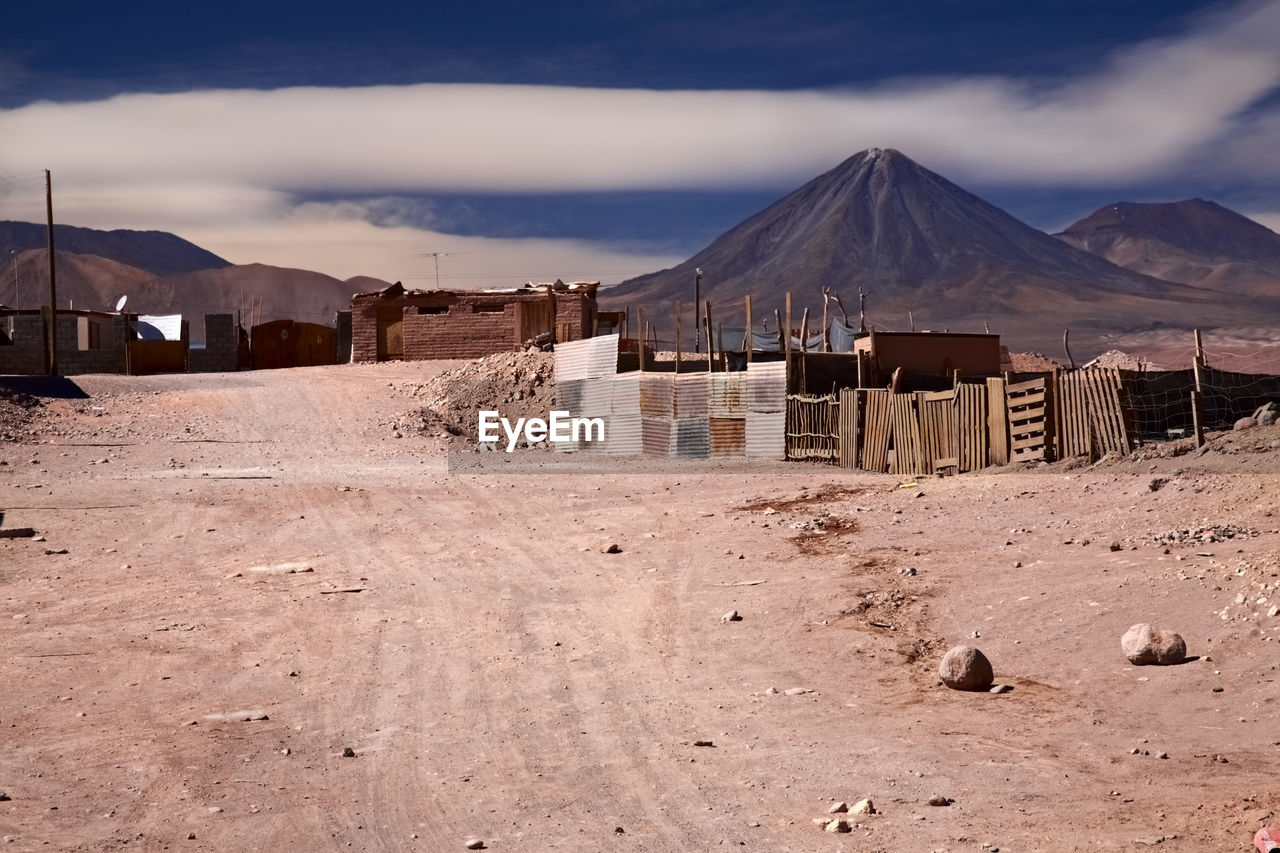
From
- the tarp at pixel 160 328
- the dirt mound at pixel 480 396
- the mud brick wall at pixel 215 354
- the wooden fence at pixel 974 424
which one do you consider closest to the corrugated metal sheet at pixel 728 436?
the wooden fence at pixel 974 424

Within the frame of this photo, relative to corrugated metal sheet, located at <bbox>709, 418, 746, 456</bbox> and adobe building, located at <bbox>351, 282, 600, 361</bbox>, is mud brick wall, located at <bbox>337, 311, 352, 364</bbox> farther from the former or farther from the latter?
corrugated metal sheet, located at <bbox>709, 418, 746, 456</bbox>

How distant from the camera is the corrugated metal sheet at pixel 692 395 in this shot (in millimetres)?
26453

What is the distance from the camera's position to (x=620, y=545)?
1476 cm

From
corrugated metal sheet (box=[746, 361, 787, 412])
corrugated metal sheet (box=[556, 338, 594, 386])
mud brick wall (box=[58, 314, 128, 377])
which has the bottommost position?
corrugated metal sheet (box=[746, 361, 787, 412])

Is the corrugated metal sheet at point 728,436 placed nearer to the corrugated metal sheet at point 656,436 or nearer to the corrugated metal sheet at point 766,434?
the corrugated metal sheet at point 766,434

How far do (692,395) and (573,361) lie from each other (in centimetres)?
509

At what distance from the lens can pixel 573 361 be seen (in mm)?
30938

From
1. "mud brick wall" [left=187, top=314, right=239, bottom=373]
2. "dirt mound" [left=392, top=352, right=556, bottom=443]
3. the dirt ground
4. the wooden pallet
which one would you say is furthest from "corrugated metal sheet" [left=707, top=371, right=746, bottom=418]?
"mud brick wall" [left=187, top=314, right=239, bottom=373]

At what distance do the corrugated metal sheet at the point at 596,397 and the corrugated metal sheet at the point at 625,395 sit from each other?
167 millimetres

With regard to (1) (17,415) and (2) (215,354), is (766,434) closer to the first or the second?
(1) (17,415)

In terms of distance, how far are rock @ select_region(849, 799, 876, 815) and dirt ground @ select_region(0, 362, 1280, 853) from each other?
0.09 meters

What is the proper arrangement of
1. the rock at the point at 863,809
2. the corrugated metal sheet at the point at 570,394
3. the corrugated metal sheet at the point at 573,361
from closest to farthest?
1. the rock at the point at 863,809
2. the corrugated metal sheet at the point at 570,394
3. the corrugated metal sheet at the point at 573,361

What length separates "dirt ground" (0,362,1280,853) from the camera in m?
6.33

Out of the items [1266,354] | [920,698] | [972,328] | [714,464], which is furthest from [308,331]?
[972,328]
